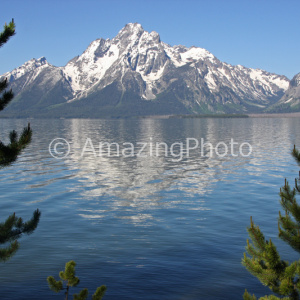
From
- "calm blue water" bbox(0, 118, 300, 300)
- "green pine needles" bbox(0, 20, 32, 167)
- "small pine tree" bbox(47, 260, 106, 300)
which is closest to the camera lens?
"small pine tree" bbox(47, 260, 106, 300)

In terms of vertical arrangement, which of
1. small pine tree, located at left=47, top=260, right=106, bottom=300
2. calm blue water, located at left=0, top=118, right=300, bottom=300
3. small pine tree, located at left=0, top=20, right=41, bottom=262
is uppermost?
small pine tree, located at left=0, top=20, right=41, bottom=262

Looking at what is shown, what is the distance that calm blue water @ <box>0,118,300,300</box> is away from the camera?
1984cm

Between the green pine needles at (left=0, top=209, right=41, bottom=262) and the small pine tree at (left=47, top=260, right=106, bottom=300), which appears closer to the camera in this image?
the small pine tree at (left=47, top=260, right=106, bottom=300)

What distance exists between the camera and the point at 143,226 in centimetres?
2941

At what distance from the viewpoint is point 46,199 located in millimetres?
38656

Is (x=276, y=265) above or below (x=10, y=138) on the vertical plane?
below

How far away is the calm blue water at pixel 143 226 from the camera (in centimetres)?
1984

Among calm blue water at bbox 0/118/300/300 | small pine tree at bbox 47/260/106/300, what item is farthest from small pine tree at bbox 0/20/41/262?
calm blue water at bbox 0/118/300/300

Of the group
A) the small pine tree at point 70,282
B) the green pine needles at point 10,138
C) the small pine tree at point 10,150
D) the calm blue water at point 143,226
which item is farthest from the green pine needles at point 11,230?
the calm blue water at point 143,226

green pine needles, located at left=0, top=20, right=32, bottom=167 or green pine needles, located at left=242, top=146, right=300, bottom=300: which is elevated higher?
green pine needles, located at left=0, top=20, right=32, bottom=167

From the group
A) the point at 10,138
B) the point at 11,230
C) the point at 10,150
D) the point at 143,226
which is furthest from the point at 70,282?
the point at 143,226

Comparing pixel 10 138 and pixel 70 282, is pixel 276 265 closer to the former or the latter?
pixel 70 282

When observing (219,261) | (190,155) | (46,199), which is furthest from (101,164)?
(219,261)

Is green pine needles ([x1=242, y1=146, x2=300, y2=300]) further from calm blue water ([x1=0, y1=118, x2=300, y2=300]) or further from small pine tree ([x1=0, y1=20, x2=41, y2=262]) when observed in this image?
small pine tree ([x1=0, y1=20, x2=41, y2=262])
